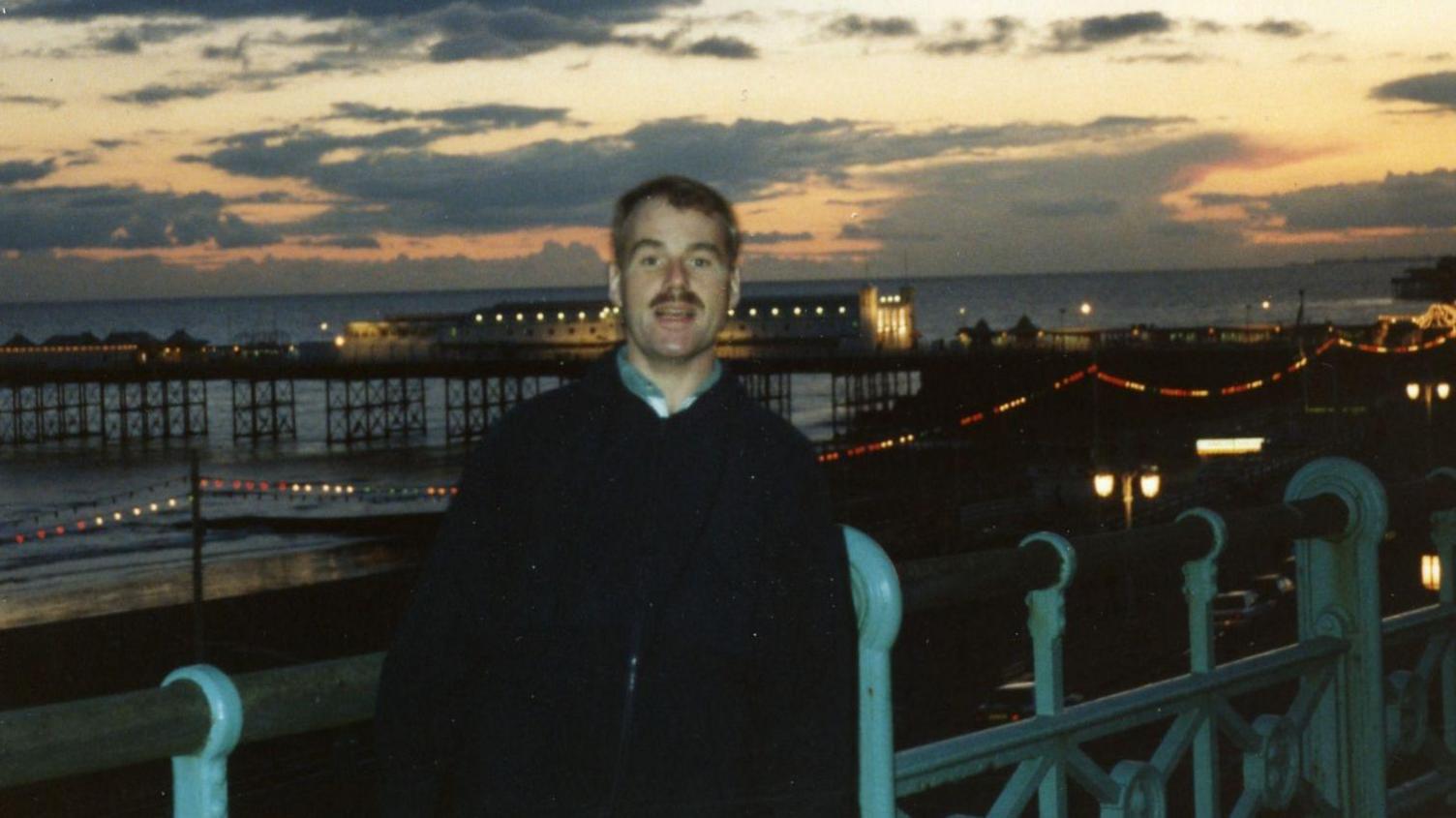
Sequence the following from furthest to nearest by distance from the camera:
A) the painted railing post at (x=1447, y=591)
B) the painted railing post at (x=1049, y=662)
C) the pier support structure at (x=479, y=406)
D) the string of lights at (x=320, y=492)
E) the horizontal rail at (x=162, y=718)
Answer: the pier support structure at (x=479, y=406)
the string of lights at (x=320, y=492)
the painted railing post at (x=1447, y=591)
the painted railing post at (x=1049, y=662)
the horizontal rail at (x=162, y=718)

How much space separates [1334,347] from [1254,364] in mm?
15978

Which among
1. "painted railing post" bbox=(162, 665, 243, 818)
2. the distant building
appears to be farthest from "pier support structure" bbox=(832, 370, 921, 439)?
"painted railing post" bbox=(162, 665, 243, 818)

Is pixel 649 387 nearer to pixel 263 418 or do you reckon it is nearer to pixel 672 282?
pixel 672 282

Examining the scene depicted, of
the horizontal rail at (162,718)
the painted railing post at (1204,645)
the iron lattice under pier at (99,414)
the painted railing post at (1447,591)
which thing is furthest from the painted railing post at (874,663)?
the iron lattice under pier at (99,414)

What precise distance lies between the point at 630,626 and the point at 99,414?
425 feet

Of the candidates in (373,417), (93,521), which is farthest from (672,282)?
(373,417)

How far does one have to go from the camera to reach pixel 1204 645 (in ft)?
14.4

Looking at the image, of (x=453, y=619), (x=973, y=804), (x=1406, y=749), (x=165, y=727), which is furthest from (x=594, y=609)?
(x=973, y=804)

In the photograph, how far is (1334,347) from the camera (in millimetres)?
66500

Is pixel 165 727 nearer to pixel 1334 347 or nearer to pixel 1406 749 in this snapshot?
pixel 1406 749

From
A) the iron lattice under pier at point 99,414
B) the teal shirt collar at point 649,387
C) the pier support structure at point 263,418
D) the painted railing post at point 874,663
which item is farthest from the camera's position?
the pier support structure at point 263,418

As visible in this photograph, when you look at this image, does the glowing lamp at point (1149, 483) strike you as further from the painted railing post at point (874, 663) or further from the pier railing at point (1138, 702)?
the painted railing post at point (874, 663)

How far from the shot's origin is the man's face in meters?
2.79

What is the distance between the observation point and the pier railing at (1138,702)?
2.40m
